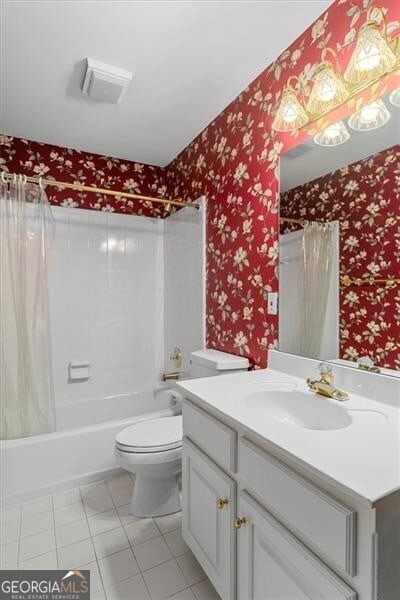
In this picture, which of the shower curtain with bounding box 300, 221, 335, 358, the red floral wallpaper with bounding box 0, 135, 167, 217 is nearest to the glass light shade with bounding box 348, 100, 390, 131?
the shower curtain with bounding box 300, 221, 335, 358

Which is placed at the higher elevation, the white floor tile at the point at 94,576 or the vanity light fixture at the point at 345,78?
the vanity light fixture at the point at 345,78

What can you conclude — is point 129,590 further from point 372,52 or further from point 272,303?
point 372,52

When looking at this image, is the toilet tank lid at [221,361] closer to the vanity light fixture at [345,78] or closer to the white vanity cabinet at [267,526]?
the white vanity cabinet at [267,526]

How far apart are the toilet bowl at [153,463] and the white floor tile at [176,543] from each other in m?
0.14

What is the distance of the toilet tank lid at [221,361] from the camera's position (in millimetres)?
1674

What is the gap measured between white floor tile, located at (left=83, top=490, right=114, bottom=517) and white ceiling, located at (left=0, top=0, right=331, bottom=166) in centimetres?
230

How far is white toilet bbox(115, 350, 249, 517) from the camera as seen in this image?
155 cm

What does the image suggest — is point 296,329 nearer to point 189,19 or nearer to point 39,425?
point 189,19

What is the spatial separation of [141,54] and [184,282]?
4.67 ft

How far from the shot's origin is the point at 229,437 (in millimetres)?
993

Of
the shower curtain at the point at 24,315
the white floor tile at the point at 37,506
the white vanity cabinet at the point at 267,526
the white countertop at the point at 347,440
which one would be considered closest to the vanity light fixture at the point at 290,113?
the white countertop at the point at 347,440

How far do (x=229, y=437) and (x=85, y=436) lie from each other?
129 centimetres

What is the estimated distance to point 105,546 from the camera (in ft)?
4.74

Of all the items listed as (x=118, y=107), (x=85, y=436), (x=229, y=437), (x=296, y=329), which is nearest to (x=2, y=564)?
(x=85, y=436)
